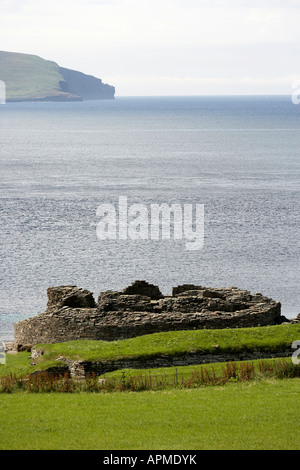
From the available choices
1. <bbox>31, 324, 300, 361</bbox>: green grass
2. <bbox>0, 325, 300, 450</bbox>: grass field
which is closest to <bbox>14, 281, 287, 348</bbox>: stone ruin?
<bbox>31, 324, 300, 361</bbox>: green grass

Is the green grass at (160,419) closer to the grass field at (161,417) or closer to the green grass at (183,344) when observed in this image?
the grass field at (161,417)

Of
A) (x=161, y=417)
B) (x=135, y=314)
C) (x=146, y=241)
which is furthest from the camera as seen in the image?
(x=146, y=241)

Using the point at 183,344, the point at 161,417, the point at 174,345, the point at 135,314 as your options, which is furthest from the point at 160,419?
the point at 135,314

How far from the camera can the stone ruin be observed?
39.4m

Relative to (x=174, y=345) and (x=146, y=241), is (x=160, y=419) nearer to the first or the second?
(x=174, y=345)

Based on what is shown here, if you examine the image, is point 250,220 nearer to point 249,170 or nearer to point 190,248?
point 190,248

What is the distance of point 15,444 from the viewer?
70.5ft

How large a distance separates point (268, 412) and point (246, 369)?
5869 millimetres

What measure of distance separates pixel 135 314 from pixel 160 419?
53.1 ft

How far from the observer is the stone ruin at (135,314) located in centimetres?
3938

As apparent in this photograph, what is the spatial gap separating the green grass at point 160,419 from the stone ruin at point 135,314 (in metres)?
11.1

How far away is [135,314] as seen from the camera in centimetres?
3972

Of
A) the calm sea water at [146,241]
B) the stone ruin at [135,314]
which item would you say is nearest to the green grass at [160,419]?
the stone ruin at [135,314]

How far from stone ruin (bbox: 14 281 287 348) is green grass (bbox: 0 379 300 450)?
36.3 ft
